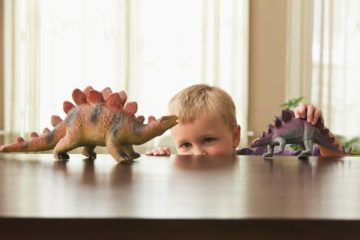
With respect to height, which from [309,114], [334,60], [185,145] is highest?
[334,60]

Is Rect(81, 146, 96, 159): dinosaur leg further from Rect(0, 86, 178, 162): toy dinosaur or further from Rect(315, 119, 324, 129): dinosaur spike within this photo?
Rect(315, 119, 324, 129): dinosaur spike

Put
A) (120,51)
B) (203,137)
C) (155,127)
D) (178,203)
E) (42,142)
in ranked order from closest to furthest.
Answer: (178,203) → (155,127) → (42,142) → (203,137) → (120,51)

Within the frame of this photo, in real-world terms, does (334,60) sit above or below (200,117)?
above

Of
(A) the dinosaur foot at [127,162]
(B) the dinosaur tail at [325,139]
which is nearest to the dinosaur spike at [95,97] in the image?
(A) the dinosaur foot at [127,162]

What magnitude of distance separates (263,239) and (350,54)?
3742 millimetres

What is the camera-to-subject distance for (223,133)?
5.33 ft

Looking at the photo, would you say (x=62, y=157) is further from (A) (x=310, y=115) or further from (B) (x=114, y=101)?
(A) (x=310, y=115)

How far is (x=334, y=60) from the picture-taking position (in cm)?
398

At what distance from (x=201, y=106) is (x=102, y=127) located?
26.7 inches

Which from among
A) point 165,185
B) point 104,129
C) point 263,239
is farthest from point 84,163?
point 263,239

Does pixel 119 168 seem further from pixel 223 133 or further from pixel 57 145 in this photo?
pixel 223 133

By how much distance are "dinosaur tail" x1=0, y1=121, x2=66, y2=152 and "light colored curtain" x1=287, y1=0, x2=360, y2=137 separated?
3.18 metres

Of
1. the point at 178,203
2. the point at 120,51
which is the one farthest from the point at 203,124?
the point at 120,51

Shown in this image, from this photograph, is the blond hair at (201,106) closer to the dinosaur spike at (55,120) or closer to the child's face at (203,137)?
the child's face at (203,137)
